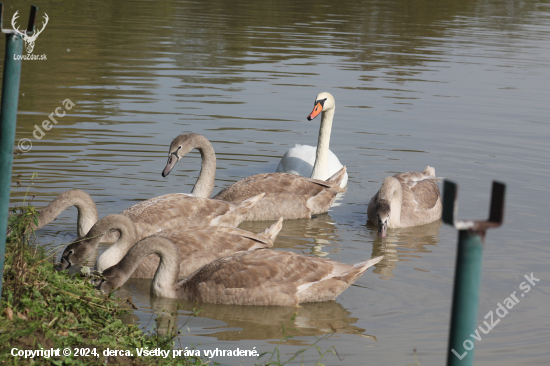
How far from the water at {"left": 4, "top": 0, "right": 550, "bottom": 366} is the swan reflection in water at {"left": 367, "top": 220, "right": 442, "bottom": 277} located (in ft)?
0.12

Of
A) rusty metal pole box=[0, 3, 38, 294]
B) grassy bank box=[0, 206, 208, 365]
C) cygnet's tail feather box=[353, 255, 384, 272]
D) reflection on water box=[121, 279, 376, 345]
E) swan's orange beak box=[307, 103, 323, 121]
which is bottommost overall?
reflection on water box=[121, 279, 376, 345]

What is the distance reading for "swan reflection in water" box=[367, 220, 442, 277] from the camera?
28.3ft

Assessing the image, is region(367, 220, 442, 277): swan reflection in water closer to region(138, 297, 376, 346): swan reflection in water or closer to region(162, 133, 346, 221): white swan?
region(162, 133, 346, 221): white swan

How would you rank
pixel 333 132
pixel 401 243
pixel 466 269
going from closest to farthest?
pixel 466 269 < pixel 401 243 < pixel 333 132

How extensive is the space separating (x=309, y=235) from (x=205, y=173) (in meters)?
1.73

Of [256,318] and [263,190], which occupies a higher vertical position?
[263,190]

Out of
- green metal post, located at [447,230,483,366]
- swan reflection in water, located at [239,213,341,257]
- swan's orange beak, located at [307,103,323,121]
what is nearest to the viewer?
green metal post, located at [447,230,483,366]

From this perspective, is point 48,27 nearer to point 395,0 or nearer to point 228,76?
point 228,76

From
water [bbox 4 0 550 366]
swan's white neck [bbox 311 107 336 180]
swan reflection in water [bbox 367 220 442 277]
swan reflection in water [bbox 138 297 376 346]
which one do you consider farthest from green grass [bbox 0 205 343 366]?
swan's white neck [bbox 311 107 336 180]

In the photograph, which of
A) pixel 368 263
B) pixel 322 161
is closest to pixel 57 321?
pixel 368 263

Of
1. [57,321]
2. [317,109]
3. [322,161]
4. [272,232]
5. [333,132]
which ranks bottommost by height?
[57,321]

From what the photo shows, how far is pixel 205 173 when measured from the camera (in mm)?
10367

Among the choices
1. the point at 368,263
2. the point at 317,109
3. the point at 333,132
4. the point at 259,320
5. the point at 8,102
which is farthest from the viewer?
the point at 333,132

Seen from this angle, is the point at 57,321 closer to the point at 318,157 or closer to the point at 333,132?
the point at 318,157
